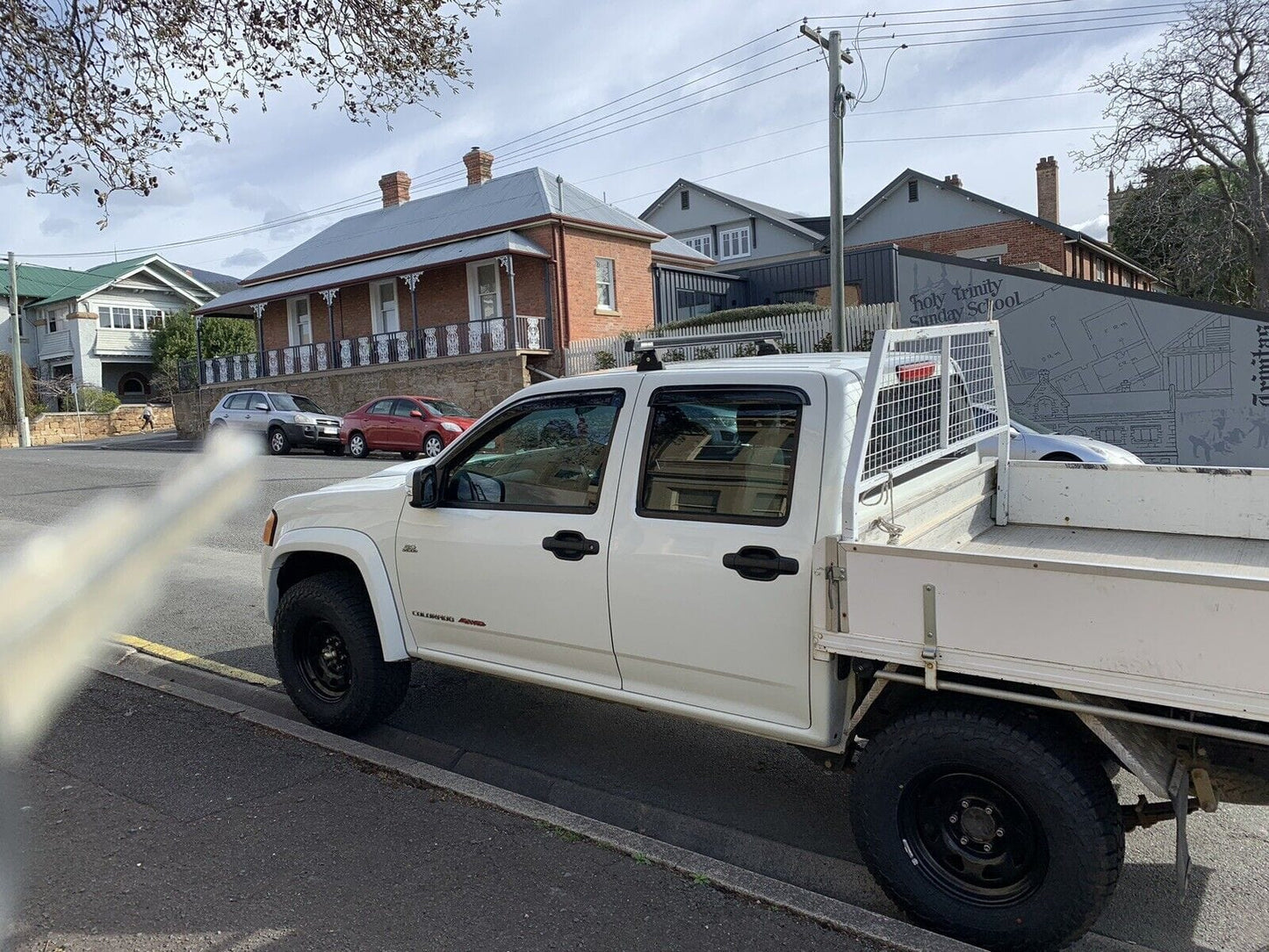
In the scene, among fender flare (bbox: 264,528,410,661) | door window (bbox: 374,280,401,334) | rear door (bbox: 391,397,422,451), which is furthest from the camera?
door window (bbox: 374,280,401,334)

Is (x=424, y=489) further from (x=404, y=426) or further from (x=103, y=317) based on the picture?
(x=103, y=317)

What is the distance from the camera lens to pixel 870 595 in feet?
10.2

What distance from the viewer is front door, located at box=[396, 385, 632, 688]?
399 centimetres

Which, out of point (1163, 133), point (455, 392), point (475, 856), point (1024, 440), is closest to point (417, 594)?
point (475, 856)

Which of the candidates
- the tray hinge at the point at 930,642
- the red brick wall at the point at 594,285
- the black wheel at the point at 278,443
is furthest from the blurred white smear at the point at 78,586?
the red brick wall at the point at 594,285

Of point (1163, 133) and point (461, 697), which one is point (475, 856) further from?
point (1163, 133)

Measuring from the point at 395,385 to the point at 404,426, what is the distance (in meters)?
10.1

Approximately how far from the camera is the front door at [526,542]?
3.99 metres

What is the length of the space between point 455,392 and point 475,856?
2741 cm

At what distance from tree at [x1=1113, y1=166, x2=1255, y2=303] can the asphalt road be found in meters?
21.3

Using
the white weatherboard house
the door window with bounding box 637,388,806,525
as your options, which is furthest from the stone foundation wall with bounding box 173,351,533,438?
the door window with bounding box 637,388,806,525

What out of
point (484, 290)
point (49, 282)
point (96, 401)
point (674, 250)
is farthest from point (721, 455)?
point (49, 282)

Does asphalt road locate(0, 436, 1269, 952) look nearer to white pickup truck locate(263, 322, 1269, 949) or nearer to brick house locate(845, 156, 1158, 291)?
white pickup truck locate(263, 322, 1269, 949)

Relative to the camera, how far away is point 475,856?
3568mm
